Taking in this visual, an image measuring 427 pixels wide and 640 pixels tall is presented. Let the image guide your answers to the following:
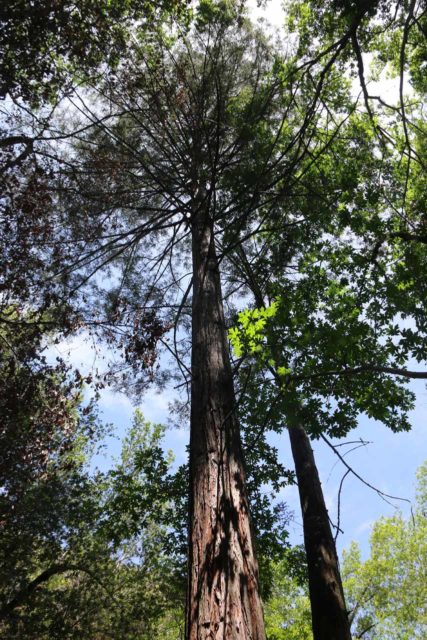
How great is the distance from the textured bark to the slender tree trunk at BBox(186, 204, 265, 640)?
65.7 inches

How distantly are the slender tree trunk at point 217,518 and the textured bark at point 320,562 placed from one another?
5.47ft

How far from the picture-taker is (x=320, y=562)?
16.3 ft

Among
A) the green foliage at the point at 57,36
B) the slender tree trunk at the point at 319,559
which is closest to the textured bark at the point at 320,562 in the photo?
the slender tree trunk at the point at 319,559

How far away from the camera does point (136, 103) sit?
750 centimetres

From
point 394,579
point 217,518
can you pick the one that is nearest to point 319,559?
point 217,518

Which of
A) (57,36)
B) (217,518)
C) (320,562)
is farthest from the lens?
(57,36)

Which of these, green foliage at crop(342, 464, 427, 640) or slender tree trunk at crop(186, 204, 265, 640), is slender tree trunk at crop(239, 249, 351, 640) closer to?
slender tree trunk at crop(186, 204, 265, 640)

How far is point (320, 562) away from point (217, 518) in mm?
3232

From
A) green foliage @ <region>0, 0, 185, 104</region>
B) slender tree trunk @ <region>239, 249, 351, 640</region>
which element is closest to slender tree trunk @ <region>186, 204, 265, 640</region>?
slender tree trunk @ <region>239, 249, 351, 640</region>

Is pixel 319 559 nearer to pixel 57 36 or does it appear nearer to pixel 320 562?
pixel 320 562

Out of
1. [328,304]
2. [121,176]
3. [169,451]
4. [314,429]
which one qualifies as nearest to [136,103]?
[121,176]

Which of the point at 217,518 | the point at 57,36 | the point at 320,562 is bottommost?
the point at 217,518

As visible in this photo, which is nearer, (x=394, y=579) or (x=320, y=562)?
(x=320, y=562)

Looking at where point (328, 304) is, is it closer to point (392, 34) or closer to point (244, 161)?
point (244, 161)
